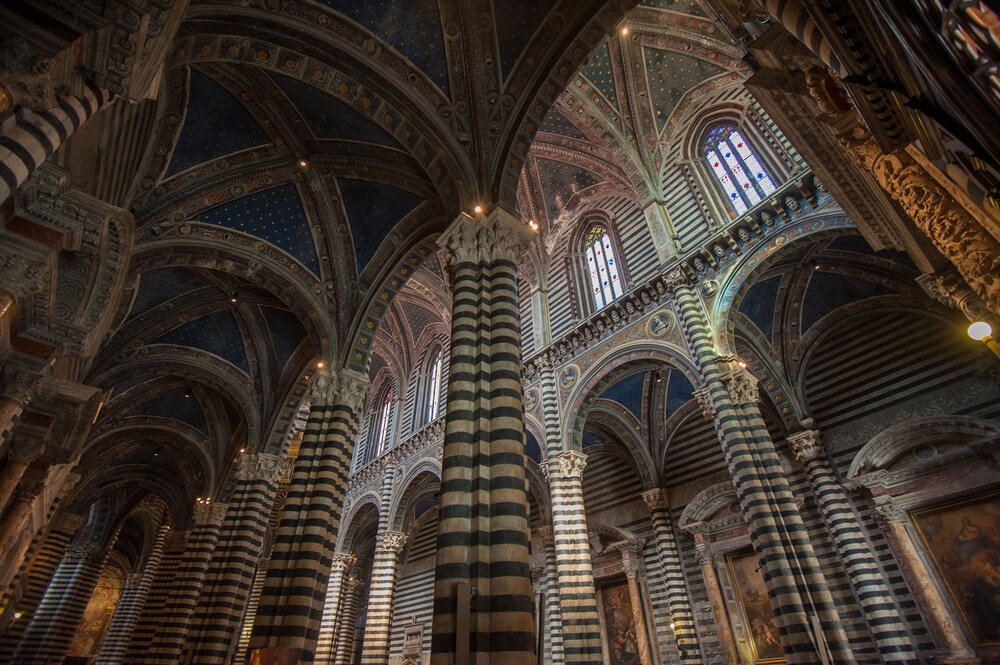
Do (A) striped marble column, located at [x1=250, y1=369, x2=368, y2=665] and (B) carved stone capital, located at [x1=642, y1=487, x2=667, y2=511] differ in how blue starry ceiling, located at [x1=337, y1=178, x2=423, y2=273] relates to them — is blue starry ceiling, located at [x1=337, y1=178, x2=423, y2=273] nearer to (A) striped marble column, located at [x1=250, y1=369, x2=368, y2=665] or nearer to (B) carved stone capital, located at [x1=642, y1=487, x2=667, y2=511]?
(A) striped marble column, located at [x1=250, y1=369, x2=368, y2=665]

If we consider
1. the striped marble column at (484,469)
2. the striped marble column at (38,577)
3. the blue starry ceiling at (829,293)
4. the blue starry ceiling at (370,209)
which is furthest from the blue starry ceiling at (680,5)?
the striped marble column at (38,577)

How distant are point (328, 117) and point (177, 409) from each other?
45.0 ft

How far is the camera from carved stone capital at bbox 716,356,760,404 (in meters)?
9.76

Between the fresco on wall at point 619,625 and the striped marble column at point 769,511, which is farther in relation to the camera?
the fresco on wall at point 619,625

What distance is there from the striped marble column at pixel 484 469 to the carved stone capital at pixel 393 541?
42.0 ft

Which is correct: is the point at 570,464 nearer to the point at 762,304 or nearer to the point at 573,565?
the point at 573,565

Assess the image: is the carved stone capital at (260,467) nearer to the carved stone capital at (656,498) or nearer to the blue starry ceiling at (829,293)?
the carved stone capital at (656,498)

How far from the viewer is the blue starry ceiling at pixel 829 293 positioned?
12.4 metres

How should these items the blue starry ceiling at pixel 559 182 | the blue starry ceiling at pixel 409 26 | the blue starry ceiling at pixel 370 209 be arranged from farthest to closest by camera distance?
the blue starry ceiling at pixel 559 182
the blue starry ceiling at pixel 370 209
the blue starry ceiling at pixel 409 26

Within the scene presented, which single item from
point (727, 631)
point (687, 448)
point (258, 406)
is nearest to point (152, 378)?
point (258, 406)

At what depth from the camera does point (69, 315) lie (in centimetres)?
570

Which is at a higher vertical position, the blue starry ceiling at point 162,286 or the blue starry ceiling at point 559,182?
the blue starry ceiling at point 559,182

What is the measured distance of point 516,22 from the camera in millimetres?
8539

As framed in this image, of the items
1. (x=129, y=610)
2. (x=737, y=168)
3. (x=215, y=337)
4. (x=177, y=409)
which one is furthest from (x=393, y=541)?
(x=129, y=610)
